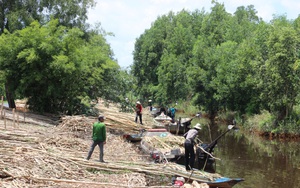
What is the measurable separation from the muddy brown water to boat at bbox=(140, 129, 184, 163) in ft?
6.69

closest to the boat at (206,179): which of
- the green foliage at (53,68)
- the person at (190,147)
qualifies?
the person at (190,147)

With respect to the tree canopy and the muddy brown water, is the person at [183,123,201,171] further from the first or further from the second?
the tree canopy

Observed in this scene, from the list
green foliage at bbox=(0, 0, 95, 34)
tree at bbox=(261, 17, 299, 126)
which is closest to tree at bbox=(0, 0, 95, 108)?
green foliage at bbox=(0, 0, 95, 34)

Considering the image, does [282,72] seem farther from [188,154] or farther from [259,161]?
[188,154]

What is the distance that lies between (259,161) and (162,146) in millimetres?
5884

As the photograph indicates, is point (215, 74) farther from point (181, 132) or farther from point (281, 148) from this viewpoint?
point (281, 148)

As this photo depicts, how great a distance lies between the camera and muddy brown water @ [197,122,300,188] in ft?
52.4

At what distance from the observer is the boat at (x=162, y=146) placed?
16.1 m

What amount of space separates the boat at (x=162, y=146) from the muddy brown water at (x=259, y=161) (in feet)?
6.69

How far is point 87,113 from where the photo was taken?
2677 cm

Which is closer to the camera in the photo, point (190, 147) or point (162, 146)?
point (190, 147)

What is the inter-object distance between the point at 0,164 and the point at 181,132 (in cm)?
1877

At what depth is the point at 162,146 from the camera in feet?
60.7

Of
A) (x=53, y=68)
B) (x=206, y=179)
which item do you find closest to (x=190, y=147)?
(x=206, y=179)
